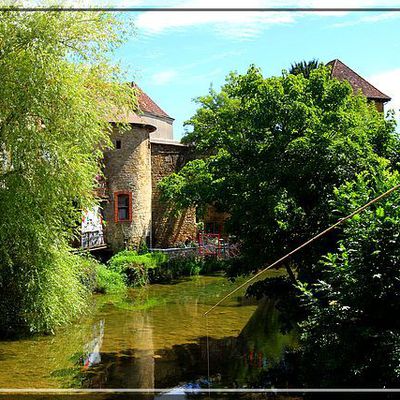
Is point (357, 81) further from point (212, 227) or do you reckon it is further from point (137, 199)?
point (137, 199)

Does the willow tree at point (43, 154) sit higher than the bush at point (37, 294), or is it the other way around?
the willow tree at point (43, 154)

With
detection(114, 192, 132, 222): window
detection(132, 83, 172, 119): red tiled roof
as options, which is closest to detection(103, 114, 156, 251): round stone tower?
detection(114, 192, 132, 222): window

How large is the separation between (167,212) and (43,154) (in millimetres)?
11053

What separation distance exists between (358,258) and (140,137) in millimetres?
14420

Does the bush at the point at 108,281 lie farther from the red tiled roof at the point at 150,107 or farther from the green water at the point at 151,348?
the red tiled roof at the point at 150,107

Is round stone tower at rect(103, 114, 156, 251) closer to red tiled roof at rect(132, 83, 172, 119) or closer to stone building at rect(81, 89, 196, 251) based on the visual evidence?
stone building at rect(81, 89, 196, 251)

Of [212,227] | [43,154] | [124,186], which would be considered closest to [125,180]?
[124,186]

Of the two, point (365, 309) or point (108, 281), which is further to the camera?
point (108, 281)

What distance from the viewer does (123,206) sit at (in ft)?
61.7

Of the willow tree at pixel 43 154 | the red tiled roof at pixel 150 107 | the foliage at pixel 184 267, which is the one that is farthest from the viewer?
the red tiled roof at pixel 150 107

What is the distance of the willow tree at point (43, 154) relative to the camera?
30.4ft

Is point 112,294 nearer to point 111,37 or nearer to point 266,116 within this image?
point 111,37

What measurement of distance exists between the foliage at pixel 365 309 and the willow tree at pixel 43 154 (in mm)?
5529

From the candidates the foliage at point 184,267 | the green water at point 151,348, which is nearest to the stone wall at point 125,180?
the foliage at point 184,267
